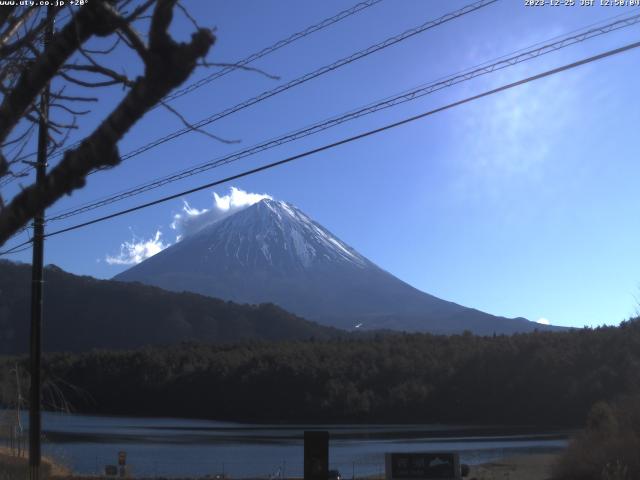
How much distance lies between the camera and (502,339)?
271ft

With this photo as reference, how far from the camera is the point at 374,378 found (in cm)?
8281

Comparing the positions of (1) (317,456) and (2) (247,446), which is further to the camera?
(2) (247,446)

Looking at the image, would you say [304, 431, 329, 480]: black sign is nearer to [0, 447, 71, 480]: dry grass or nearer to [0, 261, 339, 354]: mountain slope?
[0, 447, 71, 480]: dry grass

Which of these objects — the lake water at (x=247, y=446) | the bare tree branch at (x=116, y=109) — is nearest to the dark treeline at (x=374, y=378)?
the lake water at (x=247, y=446)

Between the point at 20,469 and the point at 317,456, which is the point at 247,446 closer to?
the point at 20,469

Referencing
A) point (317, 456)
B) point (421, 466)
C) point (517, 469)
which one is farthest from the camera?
point (517, 469)

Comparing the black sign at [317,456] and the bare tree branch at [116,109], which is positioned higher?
the bare tree branch at [116,109]

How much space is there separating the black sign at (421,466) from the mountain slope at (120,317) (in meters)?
94.7

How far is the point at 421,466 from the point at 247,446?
32.4 meters

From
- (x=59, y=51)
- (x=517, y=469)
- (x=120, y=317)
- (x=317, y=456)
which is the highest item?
(x=59, y=51)

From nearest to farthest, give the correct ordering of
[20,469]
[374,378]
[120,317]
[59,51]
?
1. [59,51]
2. [20,469]
3. [374,378]
4. [120,317]

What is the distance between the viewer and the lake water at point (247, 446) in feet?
112

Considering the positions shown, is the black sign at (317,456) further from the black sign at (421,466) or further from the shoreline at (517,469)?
the shoreline at (517,469)

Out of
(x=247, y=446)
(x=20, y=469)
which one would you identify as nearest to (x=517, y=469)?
(x=247, y=446)
